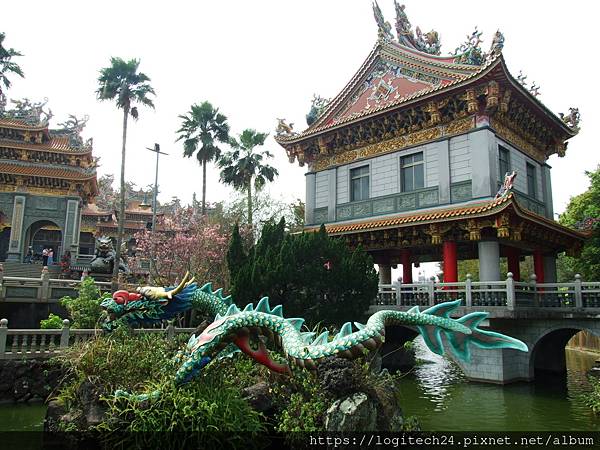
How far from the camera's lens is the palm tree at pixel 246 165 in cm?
2830

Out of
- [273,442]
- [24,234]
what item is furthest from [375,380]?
[24,234]

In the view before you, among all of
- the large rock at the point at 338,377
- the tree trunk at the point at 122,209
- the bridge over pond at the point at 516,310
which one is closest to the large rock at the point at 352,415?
the large rock at the point at 338,377

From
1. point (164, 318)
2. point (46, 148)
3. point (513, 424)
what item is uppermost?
point (46, 148)

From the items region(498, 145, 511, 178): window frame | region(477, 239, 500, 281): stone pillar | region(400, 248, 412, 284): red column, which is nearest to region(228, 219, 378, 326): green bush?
region(477, 239, 500, 281): stone pillar

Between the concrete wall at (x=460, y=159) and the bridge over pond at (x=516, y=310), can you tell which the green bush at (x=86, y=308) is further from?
the concrete wall at (x=460, y=159)

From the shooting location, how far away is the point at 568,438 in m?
8.17

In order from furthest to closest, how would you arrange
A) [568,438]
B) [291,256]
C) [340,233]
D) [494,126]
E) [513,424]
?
[340,233] < [494,126] < [291,256] < [513,424] < [568,438]

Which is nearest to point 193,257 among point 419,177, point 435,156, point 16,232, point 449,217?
point 419,177

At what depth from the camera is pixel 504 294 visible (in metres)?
13.3

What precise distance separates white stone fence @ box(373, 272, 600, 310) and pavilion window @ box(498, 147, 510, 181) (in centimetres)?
357

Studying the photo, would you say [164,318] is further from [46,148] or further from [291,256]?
[46,148]

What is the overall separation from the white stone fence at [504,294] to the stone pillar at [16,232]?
74.2 ft

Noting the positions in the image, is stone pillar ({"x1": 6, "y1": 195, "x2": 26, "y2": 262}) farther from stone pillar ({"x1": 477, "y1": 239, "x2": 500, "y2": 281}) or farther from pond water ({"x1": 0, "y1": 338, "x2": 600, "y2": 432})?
stone pillar ({"x1": 477, "y1": 239, "x2": 500, "y2": 281})

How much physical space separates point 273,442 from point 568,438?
5.23 metres
